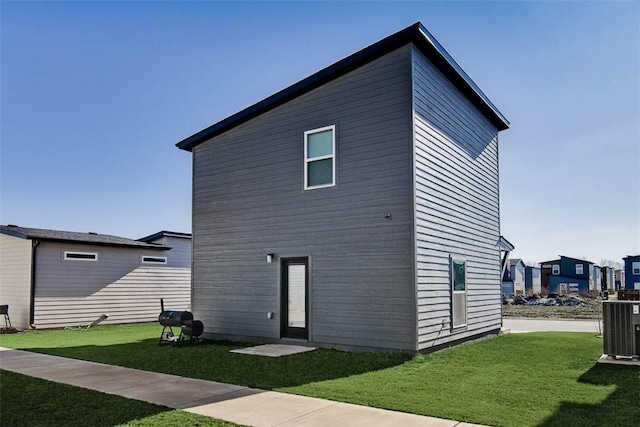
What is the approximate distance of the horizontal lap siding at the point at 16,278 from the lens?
14.3m

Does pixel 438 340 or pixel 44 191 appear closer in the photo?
pixel 438 340

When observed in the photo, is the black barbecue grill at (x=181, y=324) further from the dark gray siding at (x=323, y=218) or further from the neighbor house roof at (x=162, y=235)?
the neighbor house roof at (x=162, y=235)

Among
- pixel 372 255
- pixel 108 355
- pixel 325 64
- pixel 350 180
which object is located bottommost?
pixel 108 355

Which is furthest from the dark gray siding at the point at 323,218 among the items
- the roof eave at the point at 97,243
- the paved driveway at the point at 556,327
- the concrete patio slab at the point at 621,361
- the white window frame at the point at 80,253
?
the paved driveway at the point at 556,327

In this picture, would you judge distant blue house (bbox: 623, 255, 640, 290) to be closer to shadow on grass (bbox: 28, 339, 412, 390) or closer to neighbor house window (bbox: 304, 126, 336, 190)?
neighbor house window (bbox: 304, 126, 336, 190)

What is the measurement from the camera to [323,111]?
32.4 feet

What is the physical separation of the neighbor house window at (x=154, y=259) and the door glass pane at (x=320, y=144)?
33.1 ft

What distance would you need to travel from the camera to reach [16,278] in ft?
48.4

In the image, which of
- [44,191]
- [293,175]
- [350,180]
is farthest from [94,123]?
[350,180]

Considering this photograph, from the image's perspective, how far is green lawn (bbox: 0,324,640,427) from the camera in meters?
4.93

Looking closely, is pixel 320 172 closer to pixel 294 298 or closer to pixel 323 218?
pixel 323 218

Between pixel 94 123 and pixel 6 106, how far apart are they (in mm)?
3148

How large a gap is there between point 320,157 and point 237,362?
14.2 ft

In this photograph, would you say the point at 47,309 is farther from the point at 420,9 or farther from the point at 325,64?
the point at 420,9
